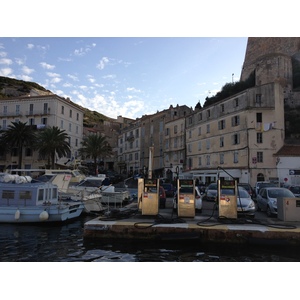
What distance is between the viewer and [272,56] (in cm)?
7031

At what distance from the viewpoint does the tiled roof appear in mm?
39188

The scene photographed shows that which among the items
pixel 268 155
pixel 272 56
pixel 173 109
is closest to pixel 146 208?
pixel 268 155

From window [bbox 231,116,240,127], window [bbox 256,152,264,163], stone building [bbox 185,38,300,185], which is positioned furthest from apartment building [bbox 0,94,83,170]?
window [bbox 256,152,264,163]

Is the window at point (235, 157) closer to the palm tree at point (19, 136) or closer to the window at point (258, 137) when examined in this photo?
the window at point (258, 137)

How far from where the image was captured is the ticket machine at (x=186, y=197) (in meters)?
14.5

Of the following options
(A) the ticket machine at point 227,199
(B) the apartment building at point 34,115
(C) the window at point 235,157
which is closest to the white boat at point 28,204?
(A) the ticket machine at point 227,199

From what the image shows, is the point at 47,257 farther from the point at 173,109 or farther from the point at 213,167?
the point at 173,109

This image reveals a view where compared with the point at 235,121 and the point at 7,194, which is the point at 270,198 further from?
the point at 235,121

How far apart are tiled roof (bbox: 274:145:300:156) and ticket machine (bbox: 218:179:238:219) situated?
93.8ft

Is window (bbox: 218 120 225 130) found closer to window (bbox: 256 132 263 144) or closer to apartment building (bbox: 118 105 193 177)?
window (bbox: 256 132 263 144)

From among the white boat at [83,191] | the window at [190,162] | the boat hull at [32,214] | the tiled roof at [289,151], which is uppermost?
the tiled roof at [289,151]

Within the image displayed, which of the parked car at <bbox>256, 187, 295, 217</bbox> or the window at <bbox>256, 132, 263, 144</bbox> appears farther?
the window at <bbox>256, 132, 263, 144</bbox>

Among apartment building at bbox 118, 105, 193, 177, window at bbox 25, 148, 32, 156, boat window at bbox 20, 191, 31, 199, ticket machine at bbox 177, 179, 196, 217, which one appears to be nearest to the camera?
ticket machine at bbox 177, 179, 196, 217

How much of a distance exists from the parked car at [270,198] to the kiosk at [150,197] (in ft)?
20.0
